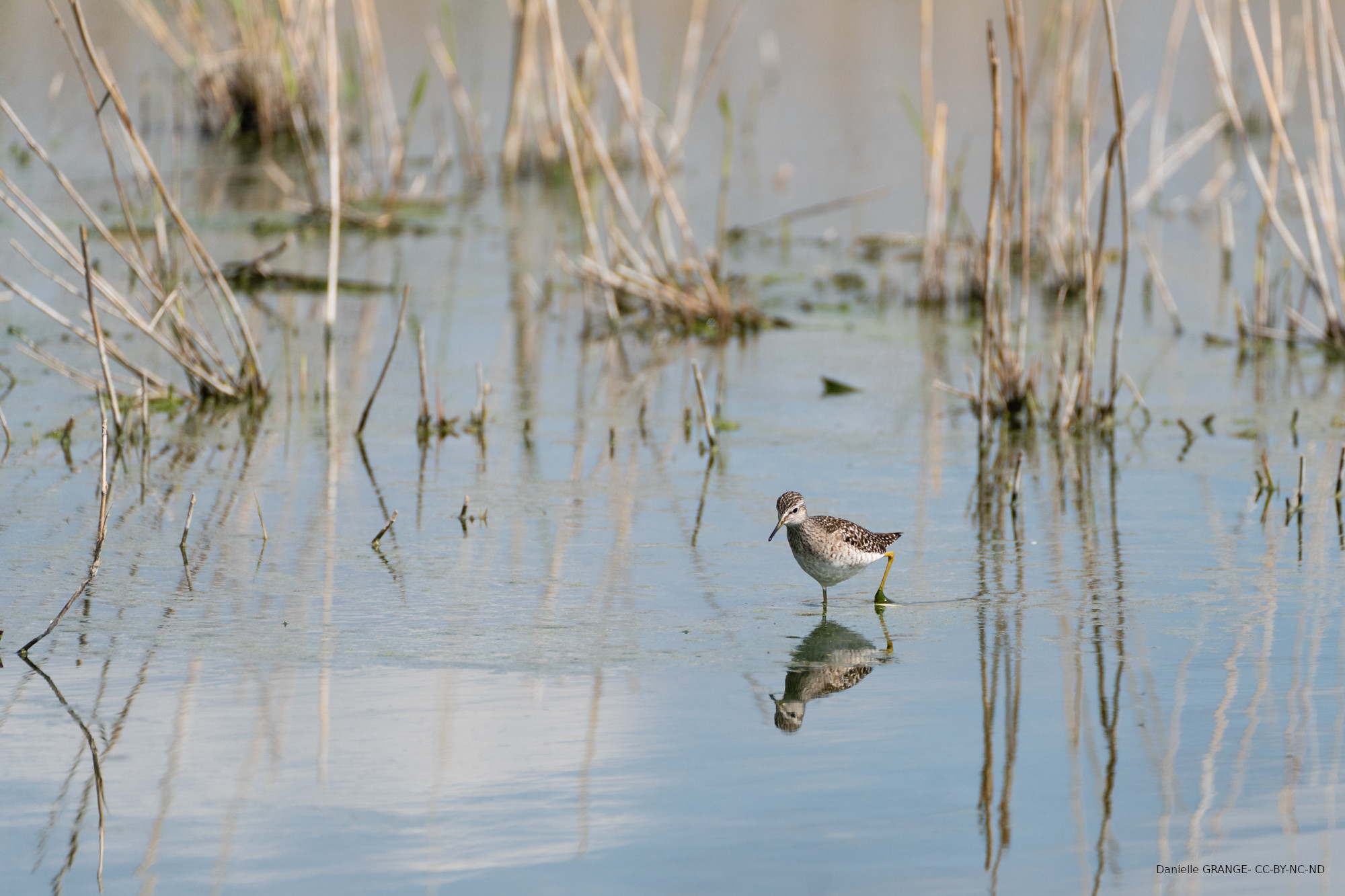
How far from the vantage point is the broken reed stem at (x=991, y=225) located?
19.1ft

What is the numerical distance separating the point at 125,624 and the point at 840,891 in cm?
232

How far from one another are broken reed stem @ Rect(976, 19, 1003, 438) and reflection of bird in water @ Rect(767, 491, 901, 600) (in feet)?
5.78

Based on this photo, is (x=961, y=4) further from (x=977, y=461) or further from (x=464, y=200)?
(x=977, y=461)

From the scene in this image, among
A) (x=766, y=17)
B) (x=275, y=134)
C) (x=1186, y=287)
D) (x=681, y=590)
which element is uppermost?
(x=766, y=17)

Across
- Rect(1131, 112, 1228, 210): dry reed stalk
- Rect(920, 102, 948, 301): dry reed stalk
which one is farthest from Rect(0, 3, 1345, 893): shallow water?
Result: Rect(1131, 112, 1228, 210): dry reed stalk

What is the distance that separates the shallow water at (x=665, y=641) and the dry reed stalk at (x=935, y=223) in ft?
3.27

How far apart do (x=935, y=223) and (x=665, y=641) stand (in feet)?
16.1

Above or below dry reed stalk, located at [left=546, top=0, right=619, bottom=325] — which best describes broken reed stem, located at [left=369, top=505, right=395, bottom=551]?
below

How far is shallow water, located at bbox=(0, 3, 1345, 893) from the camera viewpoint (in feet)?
10.6

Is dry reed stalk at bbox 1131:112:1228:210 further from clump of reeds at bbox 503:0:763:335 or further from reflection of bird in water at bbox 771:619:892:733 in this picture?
reflection of bird in water at bbox 771:619:892:733

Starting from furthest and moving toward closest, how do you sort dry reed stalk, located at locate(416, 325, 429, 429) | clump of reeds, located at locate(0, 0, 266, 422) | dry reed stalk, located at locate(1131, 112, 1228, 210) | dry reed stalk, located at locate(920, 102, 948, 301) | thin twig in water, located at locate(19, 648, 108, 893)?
dry reed stalk, located at locate(1131, 112, 1228, 210) → dry reed stalk, located at locate(920, 102, 948, 301) → dry reed stalk, located at locate(416, 325, 429, 429) → clump of reeds, located at locate(0, 0, 266, 422) → thin twig in water, located at locate(19, 648, 108, 893)

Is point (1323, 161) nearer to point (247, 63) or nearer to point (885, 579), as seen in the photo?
point (885, 579)

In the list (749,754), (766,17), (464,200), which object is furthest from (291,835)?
(766,17)

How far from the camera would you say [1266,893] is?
307cm
